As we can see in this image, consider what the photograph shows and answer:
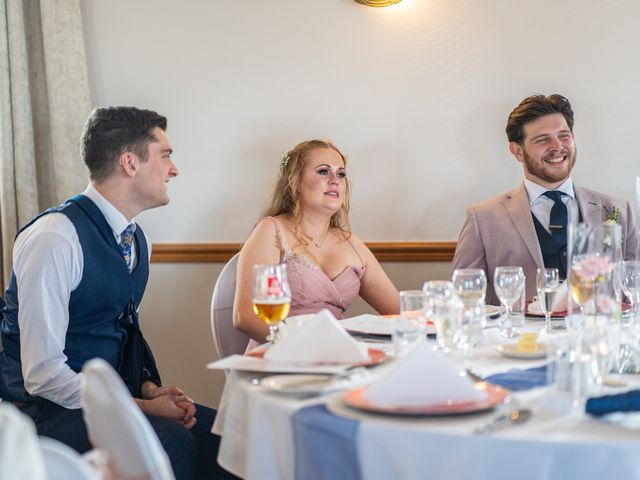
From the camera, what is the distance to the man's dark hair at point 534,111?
3232 millimetres

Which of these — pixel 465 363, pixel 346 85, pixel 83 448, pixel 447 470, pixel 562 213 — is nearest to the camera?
pixel 447 470

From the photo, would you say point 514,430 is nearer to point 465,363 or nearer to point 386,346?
point 465,363

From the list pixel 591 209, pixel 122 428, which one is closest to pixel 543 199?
pixel 591 209

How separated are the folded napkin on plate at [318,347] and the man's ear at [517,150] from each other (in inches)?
72.4

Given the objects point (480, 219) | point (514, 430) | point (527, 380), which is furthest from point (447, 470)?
point (480, 219)

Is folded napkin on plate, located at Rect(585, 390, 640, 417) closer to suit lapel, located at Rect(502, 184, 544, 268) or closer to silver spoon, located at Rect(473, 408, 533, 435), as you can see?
silver spoon, located at Rect(473, 408, 533, 435)

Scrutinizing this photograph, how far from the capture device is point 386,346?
1.98m

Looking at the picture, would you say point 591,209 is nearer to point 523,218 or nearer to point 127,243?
point 523,218

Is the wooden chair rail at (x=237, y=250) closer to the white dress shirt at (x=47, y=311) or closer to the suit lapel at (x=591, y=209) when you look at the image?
the suit lapel at (x=591, y=209)

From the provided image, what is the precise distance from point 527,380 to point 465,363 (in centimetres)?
19

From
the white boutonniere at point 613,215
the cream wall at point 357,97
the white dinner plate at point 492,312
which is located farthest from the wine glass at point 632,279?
the cream wall at point 357,97

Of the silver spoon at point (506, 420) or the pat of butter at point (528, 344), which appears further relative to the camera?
the pat of butter at point (528, 344)

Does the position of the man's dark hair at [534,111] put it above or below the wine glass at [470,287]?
above

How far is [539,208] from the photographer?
129 inches
